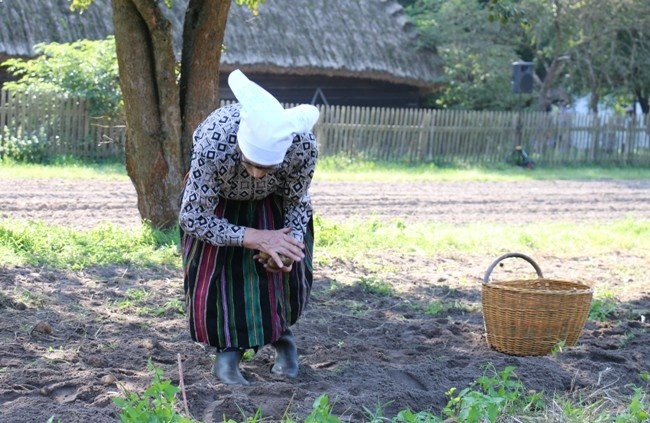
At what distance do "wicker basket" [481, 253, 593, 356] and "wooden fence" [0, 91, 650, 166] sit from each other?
526 inches

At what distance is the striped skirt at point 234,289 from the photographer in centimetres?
478

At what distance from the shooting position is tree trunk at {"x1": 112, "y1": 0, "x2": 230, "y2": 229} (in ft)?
27.7

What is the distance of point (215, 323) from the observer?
4789 millimetres

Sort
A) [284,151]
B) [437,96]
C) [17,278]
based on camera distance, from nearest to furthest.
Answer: [284,151] < [17,278] < [437,96]

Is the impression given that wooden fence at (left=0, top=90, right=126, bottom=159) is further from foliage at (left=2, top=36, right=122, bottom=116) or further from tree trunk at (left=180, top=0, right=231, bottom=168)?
tree trunk at (left=180, top=0, right=231, bottom=168)

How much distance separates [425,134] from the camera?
2284 centimetres

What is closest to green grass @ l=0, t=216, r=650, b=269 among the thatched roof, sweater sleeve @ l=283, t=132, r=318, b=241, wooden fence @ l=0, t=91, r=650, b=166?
sweater sleeve @ l=283, t=132, r=318, b=241

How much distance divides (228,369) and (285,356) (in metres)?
0.38

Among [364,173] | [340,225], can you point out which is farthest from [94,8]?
[340,225]

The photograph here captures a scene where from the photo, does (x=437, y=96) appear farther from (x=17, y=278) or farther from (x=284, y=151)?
(x=284, y=151)

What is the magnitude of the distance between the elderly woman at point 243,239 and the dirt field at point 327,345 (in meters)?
0.25

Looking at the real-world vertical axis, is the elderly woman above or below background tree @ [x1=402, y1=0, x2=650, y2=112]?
below

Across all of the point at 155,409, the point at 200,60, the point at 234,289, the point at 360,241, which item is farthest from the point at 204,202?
the point at 360,241

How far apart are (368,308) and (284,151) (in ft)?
9.83
